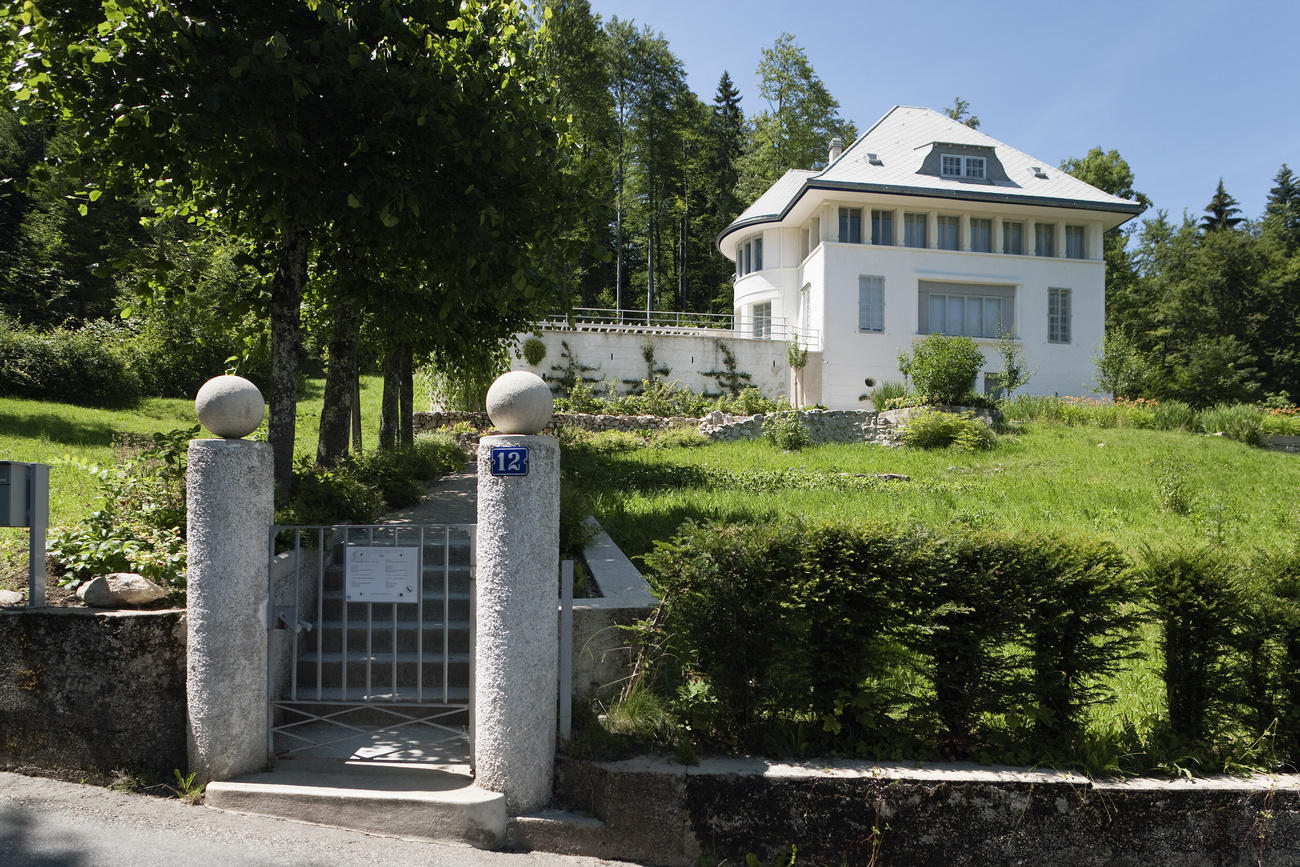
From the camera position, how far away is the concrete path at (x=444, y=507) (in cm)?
973

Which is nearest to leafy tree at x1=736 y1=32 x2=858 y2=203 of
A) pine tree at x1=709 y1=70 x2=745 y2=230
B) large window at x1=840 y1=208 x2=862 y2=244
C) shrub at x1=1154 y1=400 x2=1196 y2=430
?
pine tree at x1=709 y1=70 x2=745 y2=230

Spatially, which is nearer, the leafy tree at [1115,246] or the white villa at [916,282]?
the white villa at [916,282]

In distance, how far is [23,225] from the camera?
997 inches

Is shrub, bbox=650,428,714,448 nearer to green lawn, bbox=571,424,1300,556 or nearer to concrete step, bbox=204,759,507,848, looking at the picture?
green lawn, bbox=571,424,1300,556

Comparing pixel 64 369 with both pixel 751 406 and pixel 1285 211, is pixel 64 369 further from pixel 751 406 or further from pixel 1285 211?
pixel 1285 211

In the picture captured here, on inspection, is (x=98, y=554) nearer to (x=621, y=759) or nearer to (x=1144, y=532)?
(x=621, y=759)

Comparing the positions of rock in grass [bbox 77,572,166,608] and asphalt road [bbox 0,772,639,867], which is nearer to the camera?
asphalt road [bbox 0,772,639,867]

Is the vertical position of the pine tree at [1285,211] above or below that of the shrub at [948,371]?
above

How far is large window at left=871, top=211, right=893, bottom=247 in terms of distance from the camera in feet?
97.3

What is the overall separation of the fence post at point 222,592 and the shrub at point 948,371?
2054cm

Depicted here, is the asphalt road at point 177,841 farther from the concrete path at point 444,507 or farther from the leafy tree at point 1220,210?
the leafy tree at point 1220,210

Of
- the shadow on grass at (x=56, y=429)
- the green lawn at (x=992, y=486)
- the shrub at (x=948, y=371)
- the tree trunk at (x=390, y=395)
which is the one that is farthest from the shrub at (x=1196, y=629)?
the shrub at (x=948, y=371)

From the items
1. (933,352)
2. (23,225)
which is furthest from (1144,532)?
(23,225)

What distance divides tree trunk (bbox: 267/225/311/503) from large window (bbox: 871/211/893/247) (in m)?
24.8
